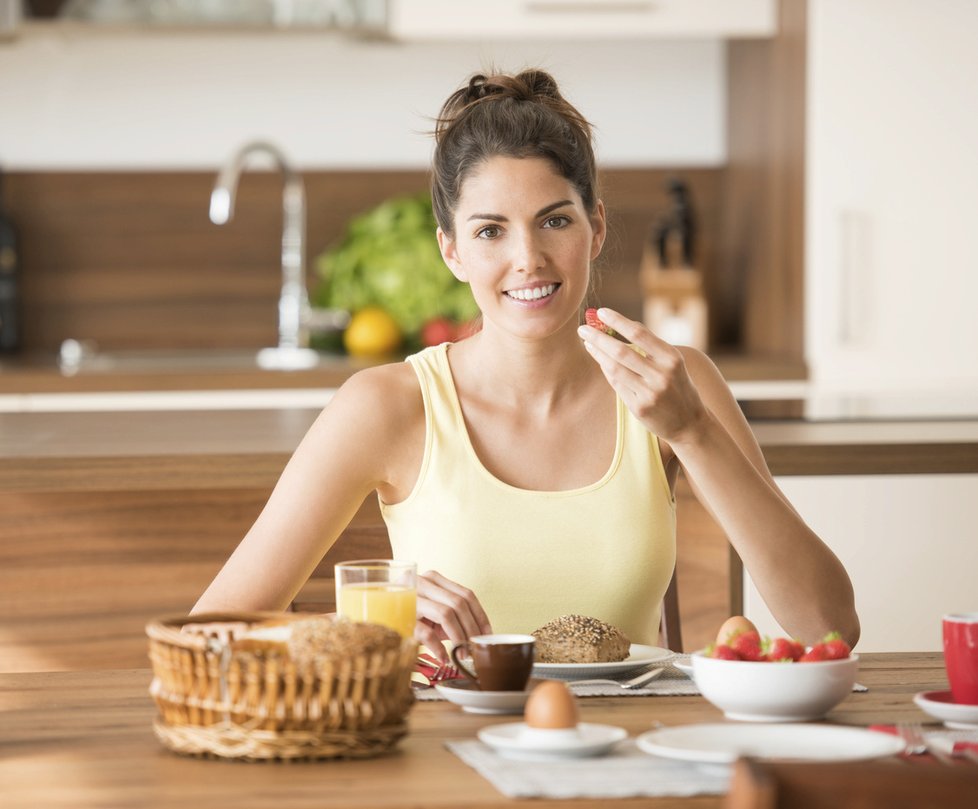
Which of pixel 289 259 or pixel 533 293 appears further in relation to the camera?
pixel 289 259

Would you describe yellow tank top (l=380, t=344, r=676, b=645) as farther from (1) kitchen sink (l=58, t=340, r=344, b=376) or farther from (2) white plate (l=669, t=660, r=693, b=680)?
(1) kitchen sink (l=58, t=340, r=344, b=376)

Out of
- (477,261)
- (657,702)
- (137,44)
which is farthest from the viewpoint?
(137,44)

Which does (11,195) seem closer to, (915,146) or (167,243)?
(167,243)

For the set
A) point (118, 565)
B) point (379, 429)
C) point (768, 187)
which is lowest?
point (118, 565)

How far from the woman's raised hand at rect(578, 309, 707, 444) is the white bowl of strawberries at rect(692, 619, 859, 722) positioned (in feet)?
1.05

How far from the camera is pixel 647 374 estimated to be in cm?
146

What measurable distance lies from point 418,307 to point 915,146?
1284 millimetres

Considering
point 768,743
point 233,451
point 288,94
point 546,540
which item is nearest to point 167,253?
point 288,94

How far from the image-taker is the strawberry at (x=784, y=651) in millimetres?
1217

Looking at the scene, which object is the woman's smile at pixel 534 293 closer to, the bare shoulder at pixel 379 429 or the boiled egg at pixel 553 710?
the bare shoulder at pixel 379 429

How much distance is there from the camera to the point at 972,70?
362 cm

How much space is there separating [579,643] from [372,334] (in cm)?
245

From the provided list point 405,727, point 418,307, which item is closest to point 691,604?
point 405,727

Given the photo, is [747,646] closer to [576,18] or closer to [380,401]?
[380,401]
